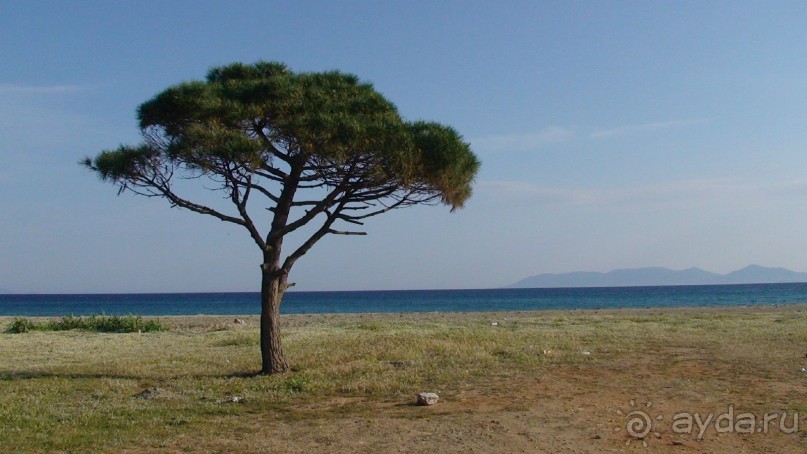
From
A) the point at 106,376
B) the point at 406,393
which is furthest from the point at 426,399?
the point at 106,376

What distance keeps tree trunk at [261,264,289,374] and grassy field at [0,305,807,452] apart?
53 centimetres

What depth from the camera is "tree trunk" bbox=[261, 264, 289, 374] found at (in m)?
14.6

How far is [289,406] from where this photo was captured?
1139cm

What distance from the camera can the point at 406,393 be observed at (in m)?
12.3

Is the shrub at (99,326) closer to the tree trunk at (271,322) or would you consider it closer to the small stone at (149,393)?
the tree trunk at (271,322)

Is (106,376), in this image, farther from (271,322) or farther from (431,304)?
(431,304)

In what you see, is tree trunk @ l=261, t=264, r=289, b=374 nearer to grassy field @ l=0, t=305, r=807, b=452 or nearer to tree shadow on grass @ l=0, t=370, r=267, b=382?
tree shadow on grass @ l=0, t=370, r=267, b=382

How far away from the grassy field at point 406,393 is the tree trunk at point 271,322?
525mm

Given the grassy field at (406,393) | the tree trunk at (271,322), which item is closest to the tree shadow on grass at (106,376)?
the grassy field at (406,393)

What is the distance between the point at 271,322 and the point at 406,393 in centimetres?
371

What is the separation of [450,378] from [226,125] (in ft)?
21.9

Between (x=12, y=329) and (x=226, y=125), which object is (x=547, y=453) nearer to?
(x=226, y=125)

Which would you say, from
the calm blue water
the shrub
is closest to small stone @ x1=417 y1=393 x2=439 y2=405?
the shrub

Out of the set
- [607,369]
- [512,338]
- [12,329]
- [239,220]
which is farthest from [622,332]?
[12,329]
